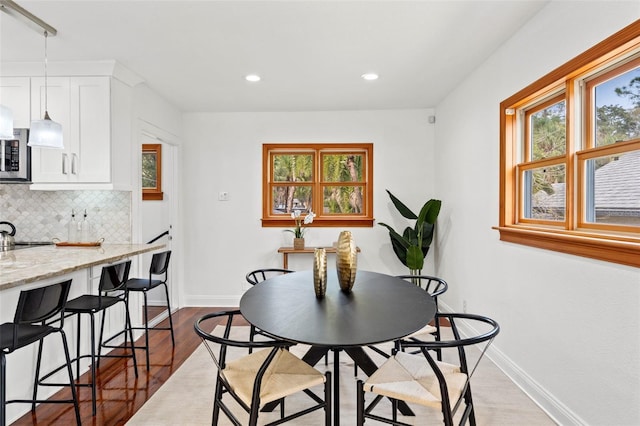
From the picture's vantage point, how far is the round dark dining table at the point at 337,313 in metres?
1.44

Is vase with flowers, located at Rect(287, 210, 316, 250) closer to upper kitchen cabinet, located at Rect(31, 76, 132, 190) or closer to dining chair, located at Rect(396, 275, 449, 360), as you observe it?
dining chair, located at Rect(396, 275, 449, 360)

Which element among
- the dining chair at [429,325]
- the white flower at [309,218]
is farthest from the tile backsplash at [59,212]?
the dining chair at [429,325]

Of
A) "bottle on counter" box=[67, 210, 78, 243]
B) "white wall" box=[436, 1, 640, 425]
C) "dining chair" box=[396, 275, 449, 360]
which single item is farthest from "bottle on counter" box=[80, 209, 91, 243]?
"white wall" box=[436, 1, 640, 425]

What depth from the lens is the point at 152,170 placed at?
4918 mm

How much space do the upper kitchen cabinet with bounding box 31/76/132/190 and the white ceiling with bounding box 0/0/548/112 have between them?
0.87ft

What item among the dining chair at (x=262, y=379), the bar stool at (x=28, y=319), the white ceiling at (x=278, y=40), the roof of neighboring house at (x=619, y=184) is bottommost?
the dining chair at (x=262, y=379)

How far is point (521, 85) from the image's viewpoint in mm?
2609

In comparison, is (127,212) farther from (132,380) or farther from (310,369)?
(310,369)

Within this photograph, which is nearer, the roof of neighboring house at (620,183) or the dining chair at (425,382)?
the dining chair at (425,382)

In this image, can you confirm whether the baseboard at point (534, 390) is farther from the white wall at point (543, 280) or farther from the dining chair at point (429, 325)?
the dining chair at point (429, 325)

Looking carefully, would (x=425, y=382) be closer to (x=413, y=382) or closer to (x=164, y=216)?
(x=413, y=382)

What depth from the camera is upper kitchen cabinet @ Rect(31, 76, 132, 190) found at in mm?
3289

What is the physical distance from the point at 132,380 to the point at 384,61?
11.0 ft

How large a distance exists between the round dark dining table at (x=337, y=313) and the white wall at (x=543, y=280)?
855 mm
